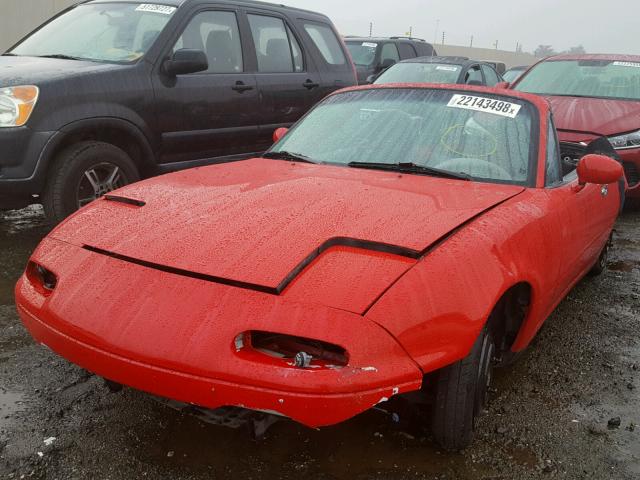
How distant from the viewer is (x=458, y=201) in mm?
2492

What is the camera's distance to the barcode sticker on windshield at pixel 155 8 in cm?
502

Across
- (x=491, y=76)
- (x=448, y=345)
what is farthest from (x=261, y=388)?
(x=491, y=76)

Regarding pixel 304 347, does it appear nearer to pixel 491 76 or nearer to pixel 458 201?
pixel 458 201

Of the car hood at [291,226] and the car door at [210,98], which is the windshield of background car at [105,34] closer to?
the car door at [210,98]

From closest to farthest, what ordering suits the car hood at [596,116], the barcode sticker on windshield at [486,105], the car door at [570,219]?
the car door at [570,219], the barcode sticker on windshield at [486,105], the car hood at [596,116]

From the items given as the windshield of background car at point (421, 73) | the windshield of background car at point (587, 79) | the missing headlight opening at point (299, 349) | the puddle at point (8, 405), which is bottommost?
the windshield of background car at point (421, 73)

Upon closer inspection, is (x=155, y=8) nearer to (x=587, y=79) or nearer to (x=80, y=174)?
(x=80, y=174)

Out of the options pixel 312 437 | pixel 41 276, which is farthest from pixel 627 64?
pixel 41 276

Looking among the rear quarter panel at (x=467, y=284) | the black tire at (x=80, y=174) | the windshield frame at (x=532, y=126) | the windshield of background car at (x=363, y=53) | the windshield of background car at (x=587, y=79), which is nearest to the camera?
the rear quarter panel at (x=467, y=284)

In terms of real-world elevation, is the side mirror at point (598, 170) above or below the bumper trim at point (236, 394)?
above

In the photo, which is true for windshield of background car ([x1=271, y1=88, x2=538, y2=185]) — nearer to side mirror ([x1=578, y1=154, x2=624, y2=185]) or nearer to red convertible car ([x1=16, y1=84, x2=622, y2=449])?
red convertible car ([x1=16, y1=84, x2=622, y2=449])

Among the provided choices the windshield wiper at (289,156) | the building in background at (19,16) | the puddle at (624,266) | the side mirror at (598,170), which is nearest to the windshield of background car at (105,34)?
the windshield wiper at (289,156)

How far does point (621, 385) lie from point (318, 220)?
1.70m

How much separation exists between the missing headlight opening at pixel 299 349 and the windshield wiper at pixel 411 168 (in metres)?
1.27
